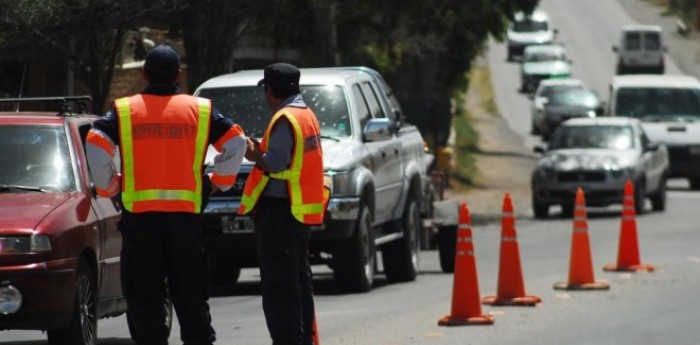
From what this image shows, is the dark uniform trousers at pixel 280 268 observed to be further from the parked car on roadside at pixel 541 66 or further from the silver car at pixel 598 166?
the parked car on roadside at pixel 541 66

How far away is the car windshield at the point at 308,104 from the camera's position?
635 inches

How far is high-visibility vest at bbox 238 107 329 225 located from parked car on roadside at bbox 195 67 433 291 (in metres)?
5.54

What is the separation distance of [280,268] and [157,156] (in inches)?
43.5

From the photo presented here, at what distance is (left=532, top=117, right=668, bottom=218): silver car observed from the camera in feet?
89.7

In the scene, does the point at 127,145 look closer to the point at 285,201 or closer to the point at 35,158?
the point at 285,201

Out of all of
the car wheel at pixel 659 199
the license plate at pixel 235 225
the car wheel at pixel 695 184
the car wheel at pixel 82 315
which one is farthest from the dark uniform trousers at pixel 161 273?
the car wheel at pixel 695 184

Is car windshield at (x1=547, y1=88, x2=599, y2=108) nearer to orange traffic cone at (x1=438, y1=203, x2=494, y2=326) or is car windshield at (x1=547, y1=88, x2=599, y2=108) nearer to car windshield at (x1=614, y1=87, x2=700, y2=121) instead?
car windshield at (x1=614, y1=87, x2=700, y2=121)

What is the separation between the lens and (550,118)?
160 ft

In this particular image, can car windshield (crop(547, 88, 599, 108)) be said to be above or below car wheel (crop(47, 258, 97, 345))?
below

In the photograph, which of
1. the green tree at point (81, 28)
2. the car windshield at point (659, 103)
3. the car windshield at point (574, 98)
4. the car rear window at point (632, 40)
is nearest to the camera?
the green tree at point (81, 28)

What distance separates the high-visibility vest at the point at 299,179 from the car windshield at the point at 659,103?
24.9 m

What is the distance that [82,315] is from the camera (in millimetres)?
10711

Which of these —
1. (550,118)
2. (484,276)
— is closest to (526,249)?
(484,276)

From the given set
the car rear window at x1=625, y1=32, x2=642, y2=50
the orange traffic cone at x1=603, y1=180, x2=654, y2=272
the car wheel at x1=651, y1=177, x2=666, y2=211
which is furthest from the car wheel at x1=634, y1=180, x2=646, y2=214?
the car rear window at x1=625, y1=32, x2=642, y2=50
